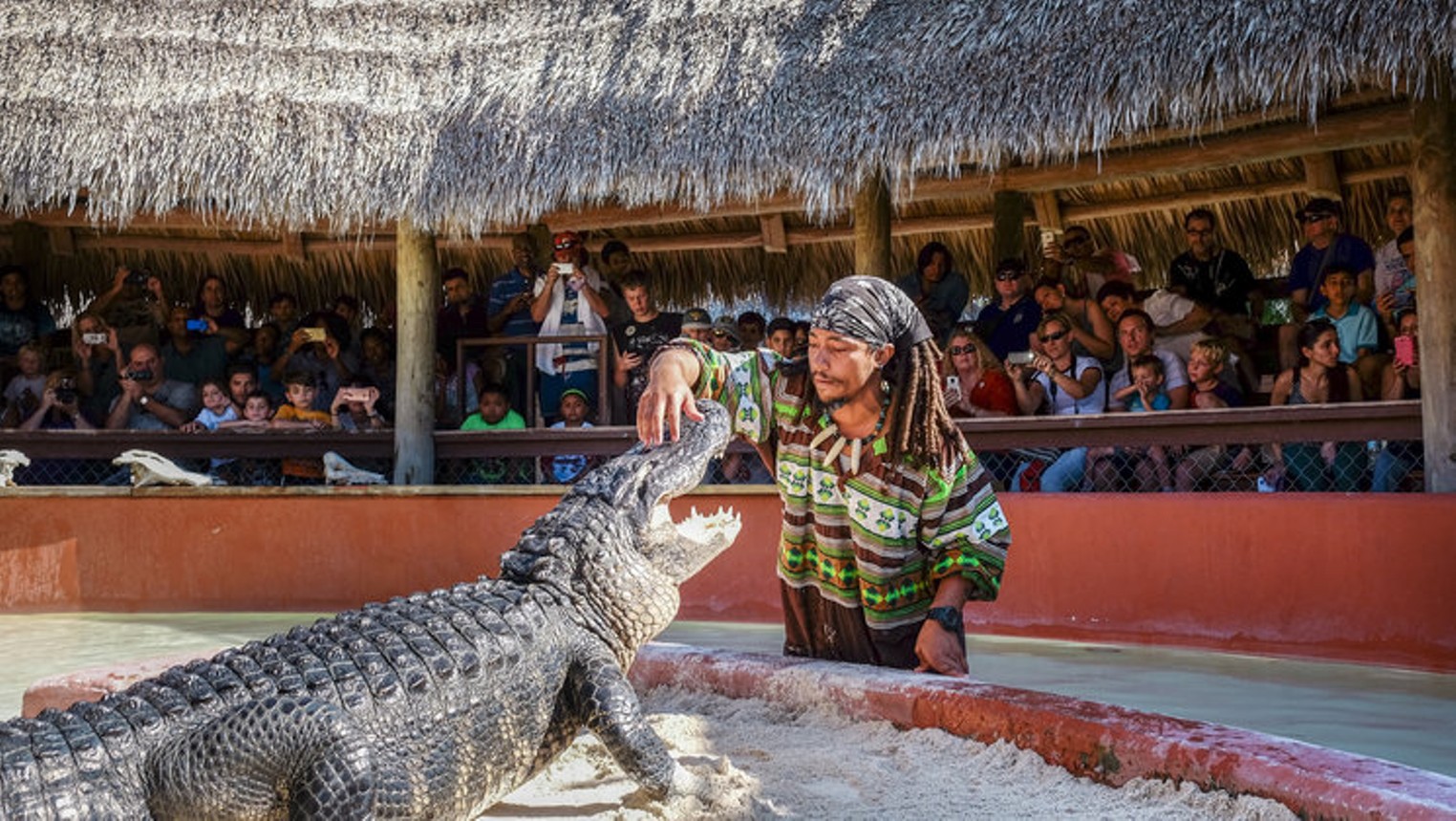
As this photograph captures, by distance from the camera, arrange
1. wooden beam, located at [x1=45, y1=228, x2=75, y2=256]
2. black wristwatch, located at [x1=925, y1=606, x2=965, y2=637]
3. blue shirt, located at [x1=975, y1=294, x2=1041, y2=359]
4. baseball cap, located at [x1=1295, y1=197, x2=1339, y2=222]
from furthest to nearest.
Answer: wooden beam, located at [x1=45, y1=228, x2=75, y2=256] < blue shirt, located at [x1=975, y1=294, x2=1041, y2=359] < baseball cap, located at [x1=1295, y1=197, x2=1339, y2=222] < black wristwatch, located at [x1=925, y1=606, x2=965, y2=637]

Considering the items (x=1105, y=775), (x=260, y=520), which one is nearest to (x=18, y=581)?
(x=260, y=520)

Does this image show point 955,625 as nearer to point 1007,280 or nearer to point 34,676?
point 34,676

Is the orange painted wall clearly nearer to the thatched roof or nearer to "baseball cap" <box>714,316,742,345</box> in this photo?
"baseball cap" <box>714,316,742,345</box>

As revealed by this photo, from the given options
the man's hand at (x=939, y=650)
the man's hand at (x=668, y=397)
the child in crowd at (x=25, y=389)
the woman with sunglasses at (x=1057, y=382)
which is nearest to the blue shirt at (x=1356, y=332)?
the woman with sunglasses at (x=1057, y=382)

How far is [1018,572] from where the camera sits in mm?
7160

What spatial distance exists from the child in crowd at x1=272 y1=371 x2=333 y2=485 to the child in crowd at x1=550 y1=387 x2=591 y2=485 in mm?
1515

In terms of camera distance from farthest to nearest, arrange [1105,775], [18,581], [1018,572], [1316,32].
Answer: [18,581] < [1018,572] < [1316,32] < [1105,775]

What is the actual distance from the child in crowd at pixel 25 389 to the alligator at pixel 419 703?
24.9 ft

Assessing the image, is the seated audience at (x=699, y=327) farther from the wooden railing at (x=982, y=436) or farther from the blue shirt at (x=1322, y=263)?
the blue shirt at (x=1322, y=263)

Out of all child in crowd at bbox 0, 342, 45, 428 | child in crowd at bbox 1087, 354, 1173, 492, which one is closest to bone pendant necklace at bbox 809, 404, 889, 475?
child in crowd at bbox 1087, 354, 1173, 492

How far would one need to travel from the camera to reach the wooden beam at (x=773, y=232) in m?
10.8

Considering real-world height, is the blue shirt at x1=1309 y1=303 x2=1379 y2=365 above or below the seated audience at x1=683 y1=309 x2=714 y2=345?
below

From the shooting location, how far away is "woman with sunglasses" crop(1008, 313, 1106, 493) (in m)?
7.80

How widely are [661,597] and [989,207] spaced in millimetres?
7872
